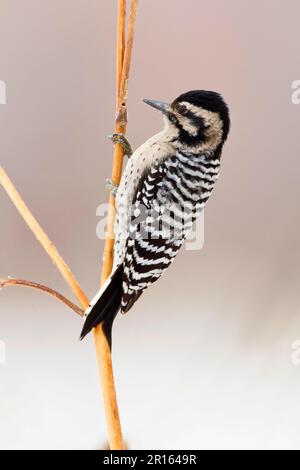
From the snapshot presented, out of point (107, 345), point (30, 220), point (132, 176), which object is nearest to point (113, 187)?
point (132, 176)

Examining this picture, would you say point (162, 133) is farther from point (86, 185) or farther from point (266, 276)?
point (266, 276)

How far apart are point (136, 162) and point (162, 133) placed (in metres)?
0.08

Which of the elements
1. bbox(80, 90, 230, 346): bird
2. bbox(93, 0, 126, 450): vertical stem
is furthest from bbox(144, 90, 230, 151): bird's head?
bbox(93, 0, 126, 450): vertical stem

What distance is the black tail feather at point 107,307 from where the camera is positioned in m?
0.98

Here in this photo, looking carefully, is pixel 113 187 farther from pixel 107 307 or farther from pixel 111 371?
pixel 111 371

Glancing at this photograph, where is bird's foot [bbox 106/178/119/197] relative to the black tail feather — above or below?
above

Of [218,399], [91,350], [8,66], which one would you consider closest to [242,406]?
[218,399]

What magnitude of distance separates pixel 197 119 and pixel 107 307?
1.23 ft

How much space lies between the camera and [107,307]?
1.00 m

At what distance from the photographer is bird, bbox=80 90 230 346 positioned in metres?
1.01
